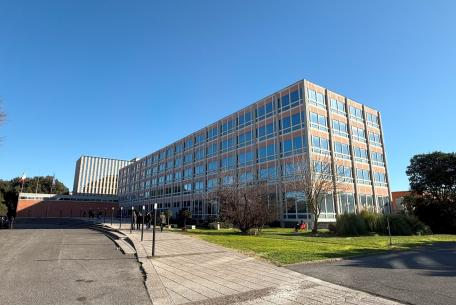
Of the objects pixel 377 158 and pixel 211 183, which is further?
pixel 211 183

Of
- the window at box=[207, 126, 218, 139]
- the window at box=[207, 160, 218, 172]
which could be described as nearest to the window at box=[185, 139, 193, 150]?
the window at box=[207, 126, 218, 139]

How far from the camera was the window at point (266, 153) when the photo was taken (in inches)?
1609

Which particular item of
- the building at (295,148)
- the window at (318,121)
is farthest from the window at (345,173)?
the window at (318,121)

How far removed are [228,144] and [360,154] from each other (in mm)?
19858

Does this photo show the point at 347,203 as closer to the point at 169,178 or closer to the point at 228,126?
the point at 228,126

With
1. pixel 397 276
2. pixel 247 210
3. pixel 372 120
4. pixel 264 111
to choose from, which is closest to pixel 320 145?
pixel 264 111

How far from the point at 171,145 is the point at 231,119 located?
2448 cm

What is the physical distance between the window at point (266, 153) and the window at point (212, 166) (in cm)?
1139

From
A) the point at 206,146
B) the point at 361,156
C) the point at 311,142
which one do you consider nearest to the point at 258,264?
the point at 311,142

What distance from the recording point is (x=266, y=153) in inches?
1647

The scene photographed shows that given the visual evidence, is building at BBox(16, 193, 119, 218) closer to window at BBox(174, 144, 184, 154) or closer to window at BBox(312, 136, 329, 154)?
window at BBox(174, 144, 184, 154)

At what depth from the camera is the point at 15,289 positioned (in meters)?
7.48

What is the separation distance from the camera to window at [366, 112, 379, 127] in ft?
151

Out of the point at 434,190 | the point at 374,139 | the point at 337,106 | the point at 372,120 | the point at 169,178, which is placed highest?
the point at 337,106
